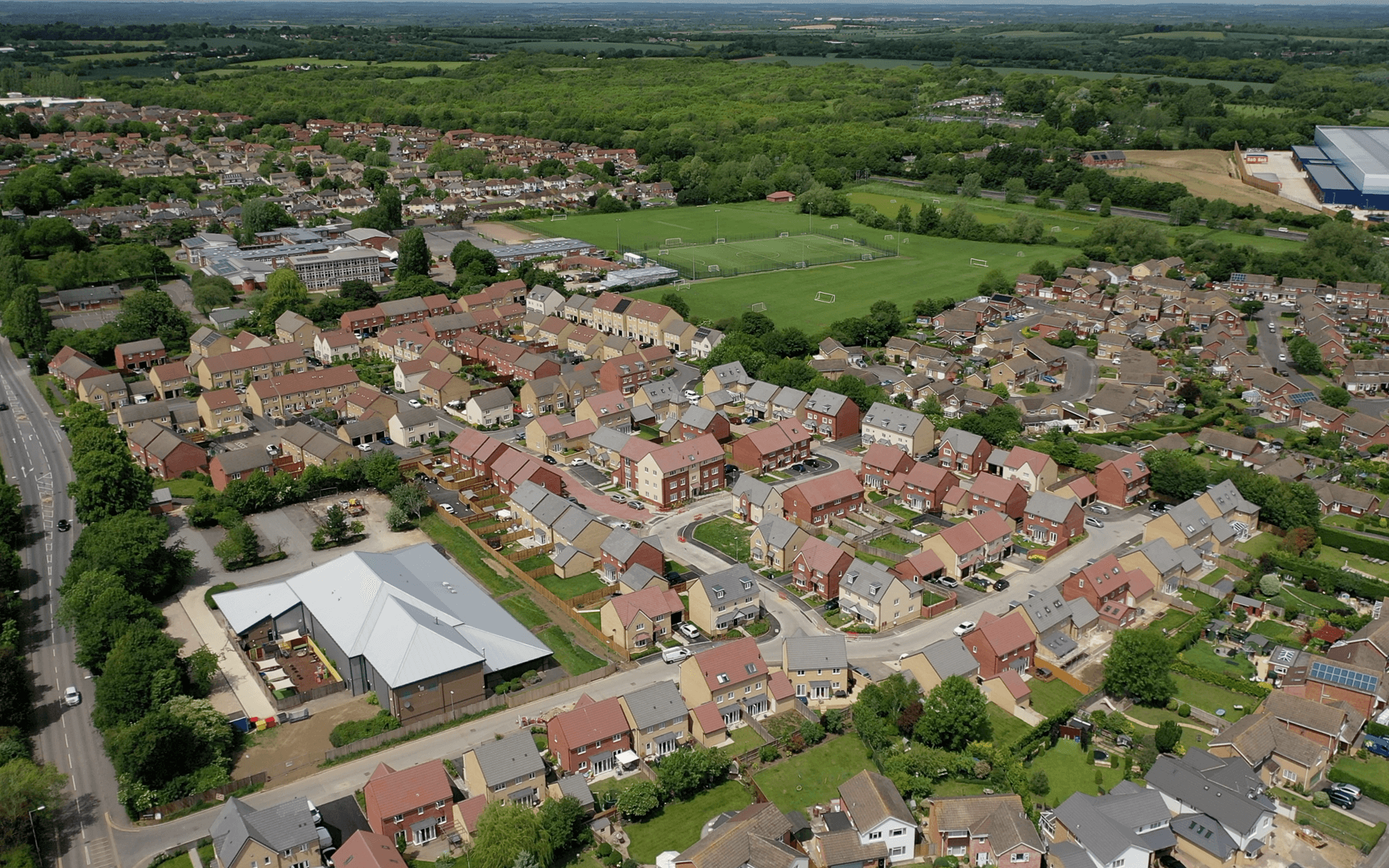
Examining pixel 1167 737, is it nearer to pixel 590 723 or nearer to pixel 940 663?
pixel 940 663

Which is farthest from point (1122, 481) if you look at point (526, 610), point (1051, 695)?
point (526, 610)

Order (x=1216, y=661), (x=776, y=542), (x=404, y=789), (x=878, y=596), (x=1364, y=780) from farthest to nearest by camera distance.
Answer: (x=776, y=542) → (x=878, y=596) → (x=1216, y=661) → (x=1364, y=780) → (x=404, y=789)

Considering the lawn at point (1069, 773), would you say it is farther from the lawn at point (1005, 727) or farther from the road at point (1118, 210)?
the road at point (1118, 210)

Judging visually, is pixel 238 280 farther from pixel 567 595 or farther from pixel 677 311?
pixel 567 595

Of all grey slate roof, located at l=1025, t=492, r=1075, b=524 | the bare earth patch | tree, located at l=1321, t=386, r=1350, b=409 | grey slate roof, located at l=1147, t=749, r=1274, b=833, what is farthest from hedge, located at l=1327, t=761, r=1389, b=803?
the bare earth patch

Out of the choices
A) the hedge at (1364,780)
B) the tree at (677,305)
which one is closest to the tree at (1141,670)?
the hedge at (1364,780)

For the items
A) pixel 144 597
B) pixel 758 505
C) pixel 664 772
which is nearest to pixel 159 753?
pixel 144 597

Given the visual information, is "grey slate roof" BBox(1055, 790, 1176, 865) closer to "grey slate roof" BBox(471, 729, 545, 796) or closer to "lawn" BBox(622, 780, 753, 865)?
"lawn" BBox(622, 780, 753, 865)
